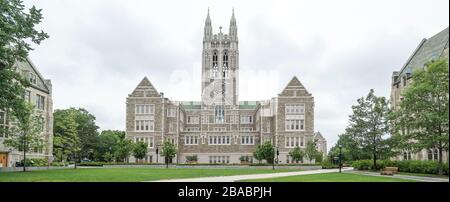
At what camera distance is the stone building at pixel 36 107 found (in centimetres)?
4812

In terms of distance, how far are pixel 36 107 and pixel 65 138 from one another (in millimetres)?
6223

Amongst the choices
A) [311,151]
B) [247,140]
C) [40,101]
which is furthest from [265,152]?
[40,101]

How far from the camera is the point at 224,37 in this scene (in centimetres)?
10875

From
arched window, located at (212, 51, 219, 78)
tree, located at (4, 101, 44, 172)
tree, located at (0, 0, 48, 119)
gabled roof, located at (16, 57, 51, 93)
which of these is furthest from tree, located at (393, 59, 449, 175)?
arched window, located at (212, 51, 219, 78)

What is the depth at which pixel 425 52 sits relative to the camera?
5691cm

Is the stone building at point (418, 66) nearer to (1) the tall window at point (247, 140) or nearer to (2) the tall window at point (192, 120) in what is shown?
(1) the tall window at point (247, 140)

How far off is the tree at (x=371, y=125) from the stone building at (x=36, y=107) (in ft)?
97.9

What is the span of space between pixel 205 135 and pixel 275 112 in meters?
14.1

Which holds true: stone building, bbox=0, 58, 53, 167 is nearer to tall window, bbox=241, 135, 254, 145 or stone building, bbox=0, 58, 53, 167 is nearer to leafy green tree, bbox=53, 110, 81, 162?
leafy green tree, bbox=53, 110, 81, 162

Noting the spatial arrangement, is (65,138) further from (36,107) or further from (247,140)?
(247,140)

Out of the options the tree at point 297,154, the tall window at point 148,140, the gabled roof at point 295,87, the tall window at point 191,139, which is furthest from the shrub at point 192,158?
the gabled roof at point 295,87

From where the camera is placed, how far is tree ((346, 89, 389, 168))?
46.6 m
